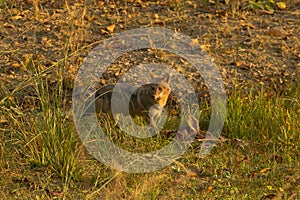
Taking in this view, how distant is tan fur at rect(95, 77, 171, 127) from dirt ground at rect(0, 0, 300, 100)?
640 millimetres

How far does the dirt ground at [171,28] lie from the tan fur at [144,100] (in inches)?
25.2

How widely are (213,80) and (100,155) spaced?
174 cm

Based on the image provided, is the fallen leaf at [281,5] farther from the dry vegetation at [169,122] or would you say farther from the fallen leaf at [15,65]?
the fallen leaf at [15,65]

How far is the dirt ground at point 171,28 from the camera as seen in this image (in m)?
6.34

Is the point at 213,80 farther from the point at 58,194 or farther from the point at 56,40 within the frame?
the point at 58,194

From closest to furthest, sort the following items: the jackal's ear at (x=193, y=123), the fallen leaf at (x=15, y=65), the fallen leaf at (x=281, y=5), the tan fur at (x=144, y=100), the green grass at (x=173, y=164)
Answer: the green grass at (x=173, y=164) → the tan fur at (x=144, y=100) → the jackal's ear at (x=193, y=123) → the fallen leaf at (x=15, y=65) → the fallen leaf at (x=281, y=5)

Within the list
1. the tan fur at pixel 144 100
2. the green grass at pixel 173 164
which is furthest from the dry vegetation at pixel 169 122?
the tan fur at pixel 144 100

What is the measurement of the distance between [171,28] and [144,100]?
194 cm

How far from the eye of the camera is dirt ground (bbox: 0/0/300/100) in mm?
6344

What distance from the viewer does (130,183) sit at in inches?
185

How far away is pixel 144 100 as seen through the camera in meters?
5.35

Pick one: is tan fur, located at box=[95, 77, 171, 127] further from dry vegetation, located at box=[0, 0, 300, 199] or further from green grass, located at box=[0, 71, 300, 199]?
dry vegetation, located at box=[0, 0, 300, 199]

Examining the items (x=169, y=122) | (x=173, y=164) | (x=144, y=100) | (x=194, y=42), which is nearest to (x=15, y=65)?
(x=144, y=100)

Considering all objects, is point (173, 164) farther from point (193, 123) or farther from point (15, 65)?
point (15, 65)
